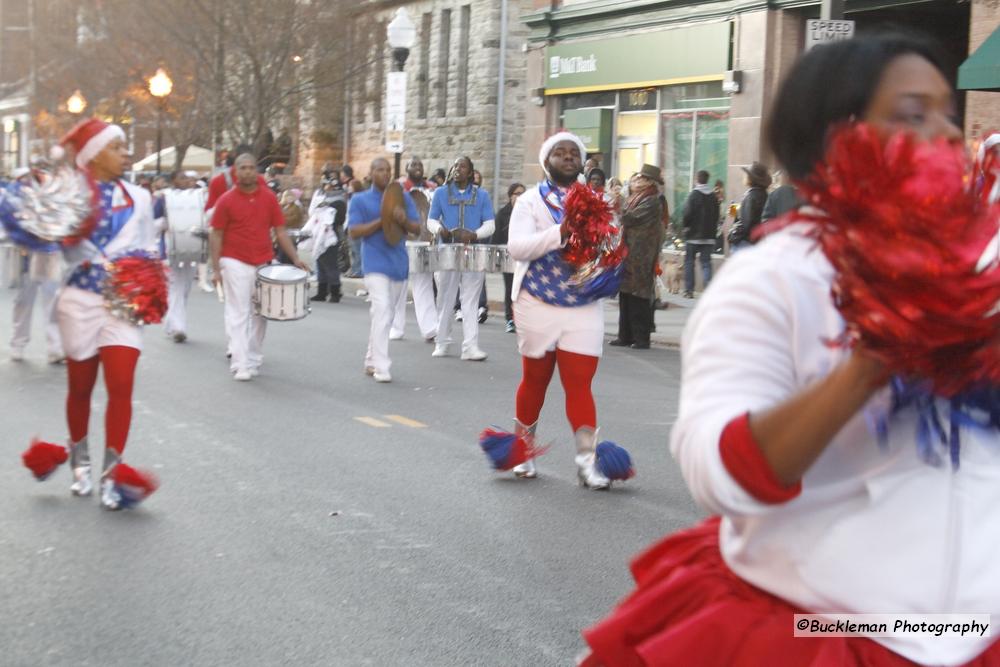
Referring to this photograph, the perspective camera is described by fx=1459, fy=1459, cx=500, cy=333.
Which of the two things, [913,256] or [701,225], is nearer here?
[913,256]

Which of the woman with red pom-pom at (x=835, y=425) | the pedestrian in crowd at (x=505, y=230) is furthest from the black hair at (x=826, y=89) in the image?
the pedestrian in crowd at (x=505, y=230)

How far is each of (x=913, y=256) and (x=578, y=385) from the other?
6199 millimetres

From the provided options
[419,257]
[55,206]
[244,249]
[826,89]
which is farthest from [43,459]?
[419,257]

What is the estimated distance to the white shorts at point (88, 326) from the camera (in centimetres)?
714

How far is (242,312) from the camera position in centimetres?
1297

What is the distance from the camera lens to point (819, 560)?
6.43ft

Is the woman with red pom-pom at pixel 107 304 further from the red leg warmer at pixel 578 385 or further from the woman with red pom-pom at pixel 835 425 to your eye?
the woman with red pom-pom at pixel 835 425

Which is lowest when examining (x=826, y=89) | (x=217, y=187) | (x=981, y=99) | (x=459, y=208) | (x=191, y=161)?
(x=459, y=208)

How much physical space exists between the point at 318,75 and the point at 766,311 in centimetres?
3282

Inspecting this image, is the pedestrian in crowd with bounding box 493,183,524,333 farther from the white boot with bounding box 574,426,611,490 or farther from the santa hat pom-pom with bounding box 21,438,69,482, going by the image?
the santa hat pom-pom with bounding box 21,438,69,482

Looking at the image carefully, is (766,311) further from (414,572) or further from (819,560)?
(414,572)

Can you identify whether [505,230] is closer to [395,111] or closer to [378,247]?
[395,111]

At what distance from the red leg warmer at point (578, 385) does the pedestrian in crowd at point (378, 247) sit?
5206 millimetres

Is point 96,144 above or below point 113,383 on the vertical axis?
above
